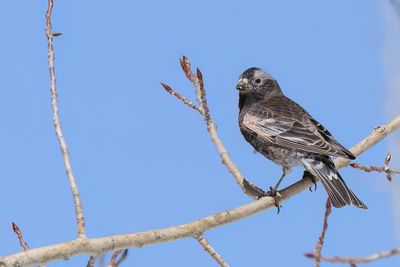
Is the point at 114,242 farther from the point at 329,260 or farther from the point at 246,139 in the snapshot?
the point at 246,139

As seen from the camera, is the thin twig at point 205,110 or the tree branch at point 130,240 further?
the thin twig at point 205,110

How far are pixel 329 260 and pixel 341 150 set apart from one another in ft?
17.4

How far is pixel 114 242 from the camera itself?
5.53 m

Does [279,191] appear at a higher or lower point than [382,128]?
lower

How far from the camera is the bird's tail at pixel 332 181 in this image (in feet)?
24.7

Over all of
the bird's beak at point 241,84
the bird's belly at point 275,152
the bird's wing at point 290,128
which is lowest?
the bird's belly at point 275,152

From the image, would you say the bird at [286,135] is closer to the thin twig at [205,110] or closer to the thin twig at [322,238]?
the thin twig at [205,110]

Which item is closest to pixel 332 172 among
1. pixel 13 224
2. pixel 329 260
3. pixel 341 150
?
pixel 341 150

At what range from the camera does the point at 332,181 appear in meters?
7.93

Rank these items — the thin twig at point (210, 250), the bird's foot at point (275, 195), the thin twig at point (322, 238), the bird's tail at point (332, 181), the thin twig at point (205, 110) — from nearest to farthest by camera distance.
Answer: the thin twig at point (322, 238) → the thin twig at point (210, 250) → the thin twig at point (205, 110) → the bird's foot at point (275, 195) → the bird's tail at point (332, 181)

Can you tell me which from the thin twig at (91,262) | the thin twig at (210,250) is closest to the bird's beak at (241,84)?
the thin twig at (210,250)

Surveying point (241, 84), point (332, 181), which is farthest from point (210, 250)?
point (241, 84)

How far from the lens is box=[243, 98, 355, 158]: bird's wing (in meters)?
8.40

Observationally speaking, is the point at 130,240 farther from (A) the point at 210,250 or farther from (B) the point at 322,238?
(B) the point at 322,238
